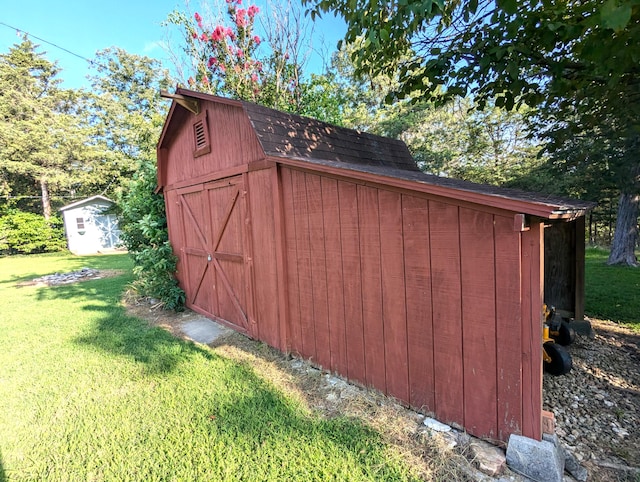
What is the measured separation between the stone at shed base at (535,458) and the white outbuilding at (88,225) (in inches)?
879

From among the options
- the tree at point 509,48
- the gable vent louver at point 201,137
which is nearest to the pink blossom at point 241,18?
the gable vent louver at point 201,137

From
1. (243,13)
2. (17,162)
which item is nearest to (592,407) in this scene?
(243,13)

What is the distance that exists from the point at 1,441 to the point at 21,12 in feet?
28.6

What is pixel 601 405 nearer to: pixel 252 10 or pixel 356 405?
pixel 356 405

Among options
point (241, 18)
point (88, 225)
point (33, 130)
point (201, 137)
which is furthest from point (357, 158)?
point (33, 130)

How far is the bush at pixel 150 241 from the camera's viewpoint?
21.6 ft

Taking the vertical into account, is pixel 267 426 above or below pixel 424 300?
below

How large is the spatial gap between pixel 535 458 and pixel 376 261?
1.72m

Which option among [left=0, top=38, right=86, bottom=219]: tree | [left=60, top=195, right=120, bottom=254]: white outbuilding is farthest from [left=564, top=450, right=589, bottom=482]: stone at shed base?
[left=0, top=38, right=86, bottom=219]: tree

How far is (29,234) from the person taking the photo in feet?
63.7

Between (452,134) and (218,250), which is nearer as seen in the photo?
(218,250)

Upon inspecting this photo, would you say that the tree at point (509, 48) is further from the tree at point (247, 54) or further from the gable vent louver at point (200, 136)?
the tree at point (247, 54)

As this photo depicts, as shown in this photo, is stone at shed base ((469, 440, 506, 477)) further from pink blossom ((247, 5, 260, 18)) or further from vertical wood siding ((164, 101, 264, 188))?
pink blossom ((247, 5, 260, 18))

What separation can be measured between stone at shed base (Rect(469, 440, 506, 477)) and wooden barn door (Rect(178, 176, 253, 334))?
317cm
